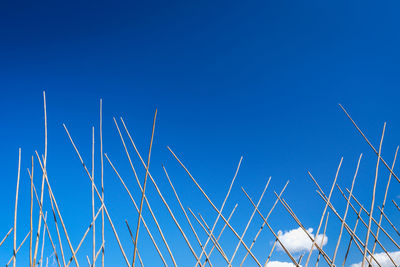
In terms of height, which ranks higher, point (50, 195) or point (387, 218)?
point (50, 195)

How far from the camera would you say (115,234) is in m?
1.66

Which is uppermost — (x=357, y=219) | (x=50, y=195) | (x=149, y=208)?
(x=50, y=195)

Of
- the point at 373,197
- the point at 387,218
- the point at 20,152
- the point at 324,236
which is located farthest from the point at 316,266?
the point at 20,152

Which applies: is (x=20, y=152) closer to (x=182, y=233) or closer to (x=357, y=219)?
(x=182, y=233)

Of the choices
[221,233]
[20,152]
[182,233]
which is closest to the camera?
[20,152]

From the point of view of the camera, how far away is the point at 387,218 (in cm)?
239

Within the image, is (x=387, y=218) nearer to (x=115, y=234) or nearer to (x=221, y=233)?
(x=221, y=233)

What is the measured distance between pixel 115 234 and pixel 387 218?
183 cm

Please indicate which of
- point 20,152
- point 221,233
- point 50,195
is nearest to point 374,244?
point 221,233

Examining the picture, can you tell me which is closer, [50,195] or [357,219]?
[50,195]

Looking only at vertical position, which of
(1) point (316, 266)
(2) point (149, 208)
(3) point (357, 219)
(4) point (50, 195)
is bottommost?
(1) point (316, 266)

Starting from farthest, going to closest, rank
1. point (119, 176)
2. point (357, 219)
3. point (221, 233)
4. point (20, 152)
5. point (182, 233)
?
1. point (221, 233)
2. point (357, 219)
3. point (119, 176)
4. point (182, 233)
5. point (20, 152)

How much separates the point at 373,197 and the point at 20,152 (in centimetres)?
161

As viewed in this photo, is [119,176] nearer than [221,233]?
Yes
